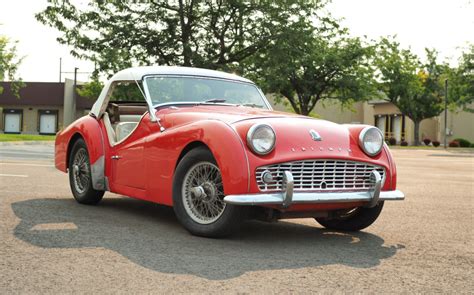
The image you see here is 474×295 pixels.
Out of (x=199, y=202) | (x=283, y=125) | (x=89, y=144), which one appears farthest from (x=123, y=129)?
(x=283, y=125)

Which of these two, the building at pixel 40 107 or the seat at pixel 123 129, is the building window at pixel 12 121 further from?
the seat at pixel 123 129

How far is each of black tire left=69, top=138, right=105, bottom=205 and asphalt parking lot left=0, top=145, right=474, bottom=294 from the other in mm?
159

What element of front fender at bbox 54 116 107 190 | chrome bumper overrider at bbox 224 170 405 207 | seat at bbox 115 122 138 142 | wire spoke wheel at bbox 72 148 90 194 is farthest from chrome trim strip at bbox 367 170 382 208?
wire spoke wheel at bbox 72 148 90 194

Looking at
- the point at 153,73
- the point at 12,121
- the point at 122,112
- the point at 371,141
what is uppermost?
the point at 12,121

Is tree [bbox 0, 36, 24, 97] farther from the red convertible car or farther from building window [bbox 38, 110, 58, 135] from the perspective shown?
the red convertible car

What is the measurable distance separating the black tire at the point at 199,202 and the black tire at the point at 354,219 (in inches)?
43.5

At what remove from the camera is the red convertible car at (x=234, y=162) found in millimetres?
4672

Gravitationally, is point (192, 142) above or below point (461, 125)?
below

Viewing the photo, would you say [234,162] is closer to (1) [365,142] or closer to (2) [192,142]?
(2) [192,142]

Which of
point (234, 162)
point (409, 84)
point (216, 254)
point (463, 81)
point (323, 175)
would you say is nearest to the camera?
point (216, 254)

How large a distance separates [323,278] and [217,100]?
119 inches

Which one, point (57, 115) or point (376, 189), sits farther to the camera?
point (57, 115)

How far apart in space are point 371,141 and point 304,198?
3.27ft

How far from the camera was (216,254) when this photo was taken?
14.2 ft
